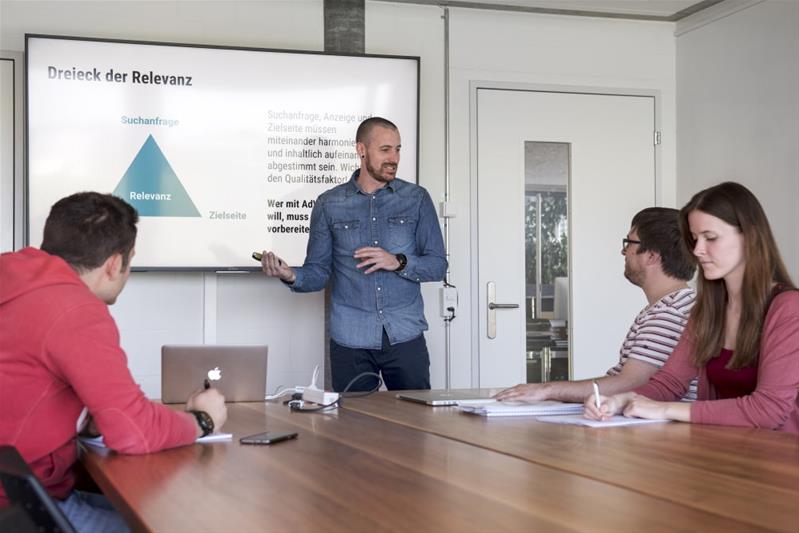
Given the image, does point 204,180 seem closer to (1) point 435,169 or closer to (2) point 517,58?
(1) point 435,169

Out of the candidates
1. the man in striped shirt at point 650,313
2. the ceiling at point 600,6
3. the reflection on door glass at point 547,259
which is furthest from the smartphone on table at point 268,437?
the ceiling at point 600,6

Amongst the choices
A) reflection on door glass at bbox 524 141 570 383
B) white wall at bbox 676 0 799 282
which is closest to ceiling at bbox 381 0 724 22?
white wall at bbox 676 0 799 282

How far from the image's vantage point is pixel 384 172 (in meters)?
3.84

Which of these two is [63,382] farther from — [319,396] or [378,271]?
[378,271]

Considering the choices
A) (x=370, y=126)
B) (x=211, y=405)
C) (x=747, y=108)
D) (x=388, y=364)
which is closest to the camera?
(x=211, y=405)

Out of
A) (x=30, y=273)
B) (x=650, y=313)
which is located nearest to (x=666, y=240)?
(x=650, y=313)

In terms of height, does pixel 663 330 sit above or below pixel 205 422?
above

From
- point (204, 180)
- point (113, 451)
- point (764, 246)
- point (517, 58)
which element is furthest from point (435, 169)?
point (113, 451)

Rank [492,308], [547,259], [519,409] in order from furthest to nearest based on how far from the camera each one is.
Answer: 1. [547,259]
2. [492,308]
3. [519,409]

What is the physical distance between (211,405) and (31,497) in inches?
35.1

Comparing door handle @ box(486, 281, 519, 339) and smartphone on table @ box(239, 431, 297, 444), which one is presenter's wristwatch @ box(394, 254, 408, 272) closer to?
door handle @ box(486, 281, 519, 339)

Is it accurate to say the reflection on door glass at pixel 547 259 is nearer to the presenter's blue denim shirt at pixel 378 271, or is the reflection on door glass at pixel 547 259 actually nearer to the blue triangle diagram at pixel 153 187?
the presenter's blue denim shirt at pixel 378 271

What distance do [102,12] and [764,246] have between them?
3350 millimetres

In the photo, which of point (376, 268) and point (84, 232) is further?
point (376, 268)
